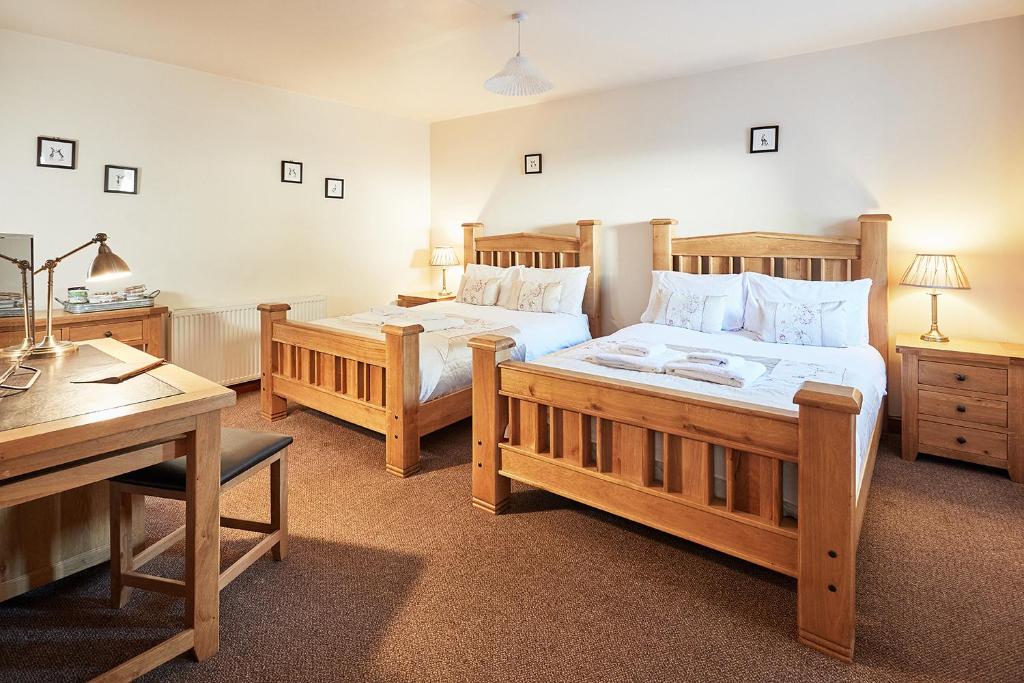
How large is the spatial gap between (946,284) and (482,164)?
3694mm

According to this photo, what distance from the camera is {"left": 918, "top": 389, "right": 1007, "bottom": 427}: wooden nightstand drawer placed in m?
2.76

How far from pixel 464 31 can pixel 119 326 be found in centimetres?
273

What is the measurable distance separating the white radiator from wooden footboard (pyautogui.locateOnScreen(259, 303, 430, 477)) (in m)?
0.49

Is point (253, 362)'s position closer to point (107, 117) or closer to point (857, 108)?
point (107, 117)

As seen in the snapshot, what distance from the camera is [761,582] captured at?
1.95 m

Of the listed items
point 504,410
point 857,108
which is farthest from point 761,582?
point 857,108

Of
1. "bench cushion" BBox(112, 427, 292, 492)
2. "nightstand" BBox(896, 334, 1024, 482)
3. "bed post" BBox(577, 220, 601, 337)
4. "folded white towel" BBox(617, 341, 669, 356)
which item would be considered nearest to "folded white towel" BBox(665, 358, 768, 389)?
"folded white towel" BBox(617, 341, 669, 356)

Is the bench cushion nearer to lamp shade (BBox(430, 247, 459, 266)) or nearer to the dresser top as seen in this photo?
the dresser top

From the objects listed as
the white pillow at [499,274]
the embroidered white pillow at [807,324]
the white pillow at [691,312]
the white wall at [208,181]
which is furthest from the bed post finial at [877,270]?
the white wall at [208,181]

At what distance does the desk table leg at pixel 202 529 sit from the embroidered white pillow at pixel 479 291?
10.2 feet

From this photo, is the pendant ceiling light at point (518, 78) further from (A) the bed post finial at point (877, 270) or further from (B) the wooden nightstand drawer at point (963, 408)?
(B) the wooden nightstand drawer at point (963, 408)

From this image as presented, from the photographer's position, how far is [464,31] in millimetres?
3154

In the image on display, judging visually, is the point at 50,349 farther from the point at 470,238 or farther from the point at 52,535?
the point at 470,238

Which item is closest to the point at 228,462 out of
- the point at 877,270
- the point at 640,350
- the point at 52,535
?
the point at 52,535
